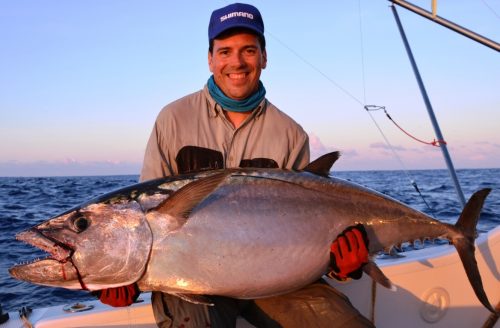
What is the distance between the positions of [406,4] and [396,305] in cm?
285

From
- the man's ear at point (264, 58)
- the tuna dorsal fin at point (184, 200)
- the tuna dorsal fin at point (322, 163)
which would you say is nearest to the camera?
the tuna dorsal fin at point (184, 200)

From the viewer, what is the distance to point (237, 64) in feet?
10.7

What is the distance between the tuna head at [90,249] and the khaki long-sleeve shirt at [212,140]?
0.79 m

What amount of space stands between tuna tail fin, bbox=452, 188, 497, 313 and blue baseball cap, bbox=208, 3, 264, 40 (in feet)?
6.36

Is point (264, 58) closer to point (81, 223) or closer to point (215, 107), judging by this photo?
point (215, 107)

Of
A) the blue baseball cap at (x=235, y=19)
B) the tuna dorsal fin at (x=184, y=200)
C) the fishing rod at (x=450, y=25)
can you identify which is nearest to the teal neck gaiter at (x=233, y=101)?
the blue baseball cap at (x=235, y=19)

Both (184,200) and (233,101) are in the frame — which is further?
(233,101)

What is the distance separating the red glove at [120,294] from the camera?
2404 millimetres

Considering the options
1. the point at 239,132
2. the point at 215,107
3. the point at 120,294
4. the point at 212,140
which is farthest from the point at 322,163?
the point at 120,294

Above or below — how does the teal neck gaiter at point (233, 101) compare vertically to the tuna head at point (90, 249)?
above

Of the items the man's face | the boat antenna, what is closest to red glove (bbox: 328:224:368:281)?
the man's face

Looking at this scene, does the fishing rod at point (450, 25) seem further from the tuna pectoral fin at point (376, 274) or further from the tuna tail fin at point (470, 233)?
the tuna pectoral fin at point (376, 274)

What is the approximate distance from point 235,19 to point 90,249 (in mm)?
1890

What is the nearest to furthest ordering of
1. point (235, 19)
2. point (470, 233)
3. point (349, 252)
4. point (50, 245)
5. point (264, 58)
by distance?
point (50, 245) → point (349, 252) → point (470, 233) → point (235, 19) → point (264, 58)
